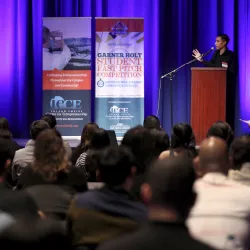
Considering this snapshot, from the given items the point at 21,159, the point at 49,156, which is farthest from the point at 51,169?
the point at 21,159

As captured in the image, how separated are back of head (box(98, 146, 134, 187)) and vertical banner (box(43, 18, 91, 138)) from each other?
19.3ft

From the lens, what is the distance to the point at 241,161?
2.90m

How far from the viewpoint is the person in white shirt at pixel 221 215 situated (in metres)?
2.29

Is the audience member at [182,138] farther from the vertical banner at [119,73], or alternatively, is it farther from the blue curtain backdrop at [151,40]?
the blue curtain backdrop at [151,40]

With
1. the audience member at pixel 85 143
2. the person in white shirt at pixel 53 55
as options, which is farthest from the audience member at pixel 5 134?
the person in white shirt at pixel 53 55

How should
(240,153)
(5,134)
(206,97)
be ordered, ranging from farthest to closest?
(206,97), (5,134), (240,153)

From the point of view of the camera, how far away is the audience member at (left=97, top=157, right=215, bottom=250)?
4.78ft

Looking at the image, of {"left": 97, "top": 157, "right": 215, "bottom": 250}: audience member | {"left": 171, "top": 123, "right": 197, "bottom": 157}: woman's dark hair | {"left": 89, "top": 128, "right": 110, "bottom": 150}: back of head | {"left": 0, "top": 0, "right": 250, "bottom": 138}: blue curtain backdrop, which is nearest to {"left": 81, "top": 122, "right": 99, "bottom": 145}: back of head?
{"left": 89, "top": 128, "right": 110, "bottom": 150}: back of head

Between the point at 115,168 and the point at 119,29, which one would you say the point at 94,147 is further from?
the point at 119,29

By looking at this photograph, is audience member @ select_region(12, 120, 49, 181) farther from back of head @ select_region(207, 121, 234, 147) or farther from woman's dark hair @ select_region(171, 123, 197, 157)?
back of head @ select_region(207, 121, 234, 147)

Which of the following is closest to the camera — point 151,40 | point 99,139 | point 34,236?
point 34,236

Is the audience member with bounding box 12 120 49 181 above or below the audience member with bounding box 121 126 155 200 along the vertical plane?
below

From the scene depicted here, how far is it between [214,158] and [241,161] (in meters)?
0.34

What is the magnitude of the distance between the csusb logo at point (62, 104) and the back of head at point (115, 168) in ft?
19.4
